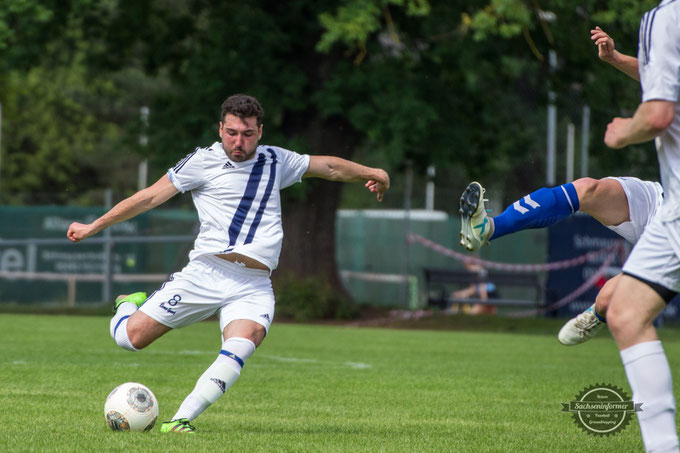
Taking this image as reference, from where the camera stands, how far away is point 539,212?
21.5 ft

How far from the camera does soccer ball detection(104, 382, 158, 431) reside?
21.8 ft

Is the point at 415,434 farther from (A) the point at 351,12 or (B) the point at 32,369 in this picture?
(A) the point at 351,12

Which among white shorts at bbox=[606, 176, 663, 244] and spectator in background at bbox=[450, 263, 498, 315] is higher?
white shorts at bbox=[606, 176, 663, 244]

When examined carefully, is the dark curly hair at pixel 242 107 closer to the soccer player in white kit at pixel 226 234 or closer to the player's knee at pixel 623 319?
the soccer player in white kit at pixel 226 234

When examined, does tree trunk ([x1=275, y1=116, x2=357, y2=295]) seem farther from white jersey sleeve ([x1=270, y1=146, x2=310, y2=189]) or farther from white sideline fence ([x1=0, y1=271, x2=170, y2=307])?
white jersey sleeve ([x1=270, y1=146, x2=310, y2=189])

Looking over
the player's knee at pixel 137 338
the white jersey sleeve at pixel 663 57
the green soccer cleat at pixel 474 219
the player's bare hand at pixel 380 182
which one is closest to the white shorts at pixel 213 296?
the player's knee at pixel 137 338

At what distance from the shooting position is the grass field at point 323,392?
6453 mm

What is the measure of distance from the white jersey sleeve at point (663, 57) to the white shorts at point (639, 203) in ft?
6.77

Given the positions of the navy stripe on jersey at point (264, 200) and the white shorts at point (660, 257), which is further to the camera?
the navy stripe on jersey at point (264, 200)

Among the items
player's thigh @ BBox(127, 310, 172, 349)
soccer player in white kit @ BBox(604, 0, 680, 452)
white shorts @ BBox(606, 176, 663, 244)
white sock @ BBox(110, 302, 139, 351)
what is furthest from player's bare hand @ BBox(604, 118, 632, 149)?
white sock @ BBox(110, 302, 139, 351)

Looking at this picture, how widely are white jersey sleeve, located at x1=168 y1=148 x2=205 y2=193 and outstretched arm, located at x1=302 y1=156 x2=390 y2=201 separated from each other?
2.62 feet

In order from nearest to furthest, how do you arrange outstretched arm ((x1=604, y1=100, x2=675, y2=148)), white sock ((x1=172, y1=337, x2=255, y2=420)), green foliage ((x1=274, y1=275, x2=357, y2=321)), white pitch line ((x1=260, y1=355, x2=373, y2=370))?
outstretched arm ((x1=604, y1=100, x2=675, y2=148)) < white sock ((x1=172, y1=337, x2=255, y2=420)) < white pitch line ((x1=260, y1=355, x2=373, y2=370)) < green foliage ((x1=274, y1=275, x2=357, y2=321))

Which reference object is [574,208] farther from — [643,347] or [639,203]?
[643,347]

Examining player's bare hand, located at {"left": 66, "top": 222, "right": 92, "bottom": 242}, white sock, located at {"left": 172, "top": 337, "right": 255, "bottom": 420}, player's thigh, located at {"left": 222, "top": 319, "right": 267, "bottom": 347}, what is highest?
player's bare hand, located at {"left": 66, "top": 222, "right": 92, "bottom": 242}
